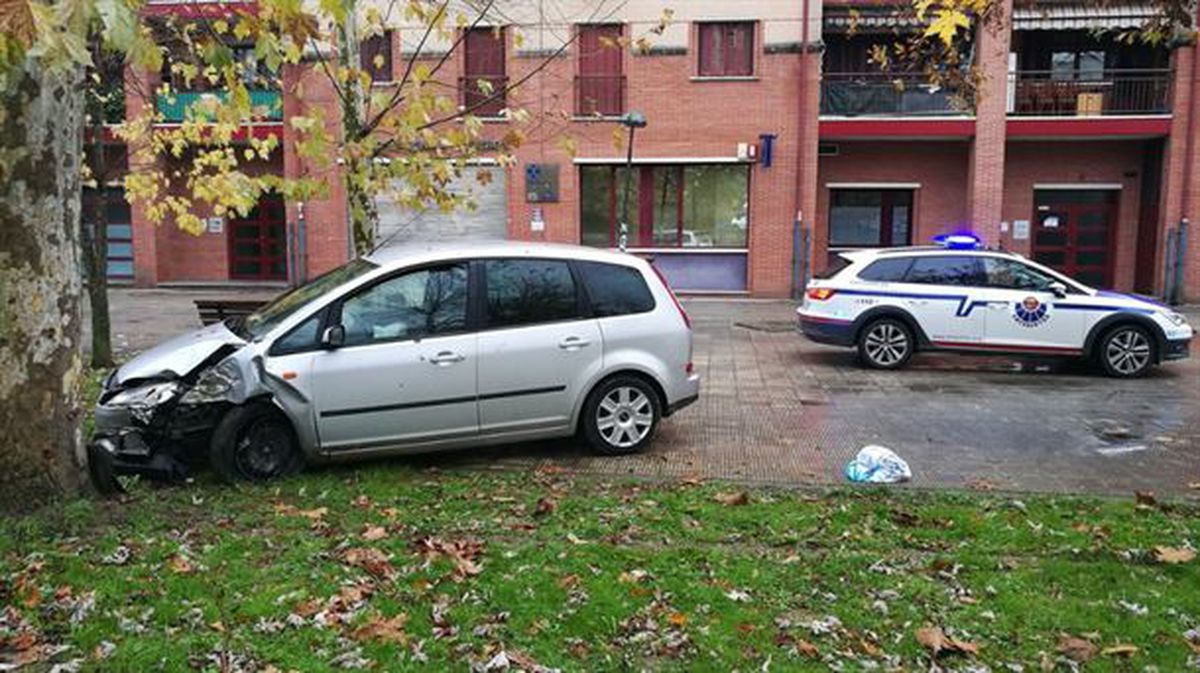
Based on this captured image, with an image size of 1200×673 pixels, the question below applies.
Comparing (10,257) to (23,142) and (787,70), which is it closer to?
(23,142)

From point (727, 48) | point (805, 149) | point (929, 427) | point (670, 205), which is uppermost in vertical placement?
point (727, 48)

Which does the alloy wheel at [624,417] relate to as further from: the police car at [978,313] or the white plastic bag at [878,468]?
the police car at [978,313]

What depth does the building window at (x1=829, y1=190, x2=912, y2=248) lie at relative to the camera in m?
25.4

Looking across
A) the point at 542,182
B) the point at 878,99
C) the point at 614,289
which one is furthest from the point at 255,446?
the point at 878,99

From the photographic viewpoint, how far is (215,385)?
6.73 meters

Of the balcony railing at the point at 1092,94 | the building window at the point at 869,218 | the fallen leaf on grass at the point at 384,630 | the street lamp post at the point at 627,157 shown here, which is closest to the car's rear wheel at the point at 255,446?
the fallen leaf on grass at the point at 384,630

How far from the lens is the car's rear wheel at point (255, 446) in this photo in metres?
6.65

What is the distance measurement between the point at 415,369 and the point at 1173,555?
15.9ft

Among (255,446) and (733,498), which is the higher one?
(255,446)

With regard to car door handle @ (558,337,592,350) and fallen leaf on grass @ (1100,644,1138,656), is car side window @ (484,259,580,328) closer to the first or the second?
car door handle @ (558,337,592,350)

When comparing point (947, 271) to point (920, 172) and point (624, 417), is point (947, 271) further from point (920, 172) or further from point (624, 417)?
point (920, 172)

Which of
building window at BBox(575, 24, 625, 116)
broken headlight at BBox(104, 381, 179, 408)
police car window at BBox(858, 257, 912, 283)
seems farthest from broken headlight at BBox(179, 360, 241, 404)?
building window at BBox(575, 24, 625, 116)

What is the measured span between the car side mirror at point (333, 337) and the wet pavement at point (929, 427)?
1.25 metres

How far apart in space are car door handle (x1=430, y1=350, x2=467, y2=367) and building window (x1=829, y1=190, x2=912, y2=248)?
1980 centimetres
